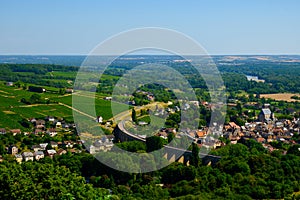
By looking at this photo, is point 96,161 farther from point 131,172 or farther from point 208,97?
point 208,97

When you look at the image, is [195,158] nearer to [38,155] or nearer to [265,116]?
[38,155]

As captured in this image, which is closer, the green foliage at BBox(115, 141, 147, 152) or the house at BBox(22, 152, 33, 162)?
the green foliage at BBox(115, 141, 147, 152)

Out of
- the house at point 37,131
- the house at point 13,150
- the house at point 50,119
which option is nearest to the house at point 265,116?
the house at point 50,119

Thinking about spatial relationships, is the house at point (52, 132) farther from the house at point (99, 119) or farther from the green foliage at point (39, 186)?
the green foliage at point (39, 186)

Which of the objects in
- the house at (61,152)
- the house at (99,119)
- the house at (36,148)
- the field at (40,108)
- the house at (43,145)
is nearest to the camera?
the house at (61,152)

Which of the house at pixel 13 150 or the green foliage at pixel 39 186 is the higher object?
the green foliage at pixel 39 186

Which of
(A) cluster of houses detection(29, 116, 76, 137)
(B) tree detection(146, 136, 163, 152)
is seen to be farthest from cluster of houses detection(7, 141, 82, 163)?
(B) tree detection(146, 136, 163, 152)

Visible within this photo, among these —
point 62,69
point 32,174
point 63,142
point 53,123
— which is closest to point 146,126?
point 63,142

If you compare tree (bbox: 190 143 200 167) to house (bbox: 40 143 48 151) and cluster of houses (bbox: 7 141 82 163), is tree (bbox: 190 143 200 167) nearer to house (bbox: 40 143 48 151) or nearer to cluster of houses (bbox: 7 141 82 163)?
cluster of houses (bbox: 7 141 82 163)

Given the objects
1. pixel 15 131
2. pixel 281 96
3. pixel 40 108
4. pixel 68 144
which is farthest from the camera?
pixel 281 96

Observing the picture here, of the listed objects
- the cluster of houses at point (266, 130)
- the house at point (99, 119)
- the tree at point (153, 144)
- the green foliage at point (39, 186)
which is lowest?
the cluster of houses at point (266, 130)

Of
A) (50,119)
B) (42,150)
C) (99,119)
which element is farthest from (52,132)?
(42,150)
